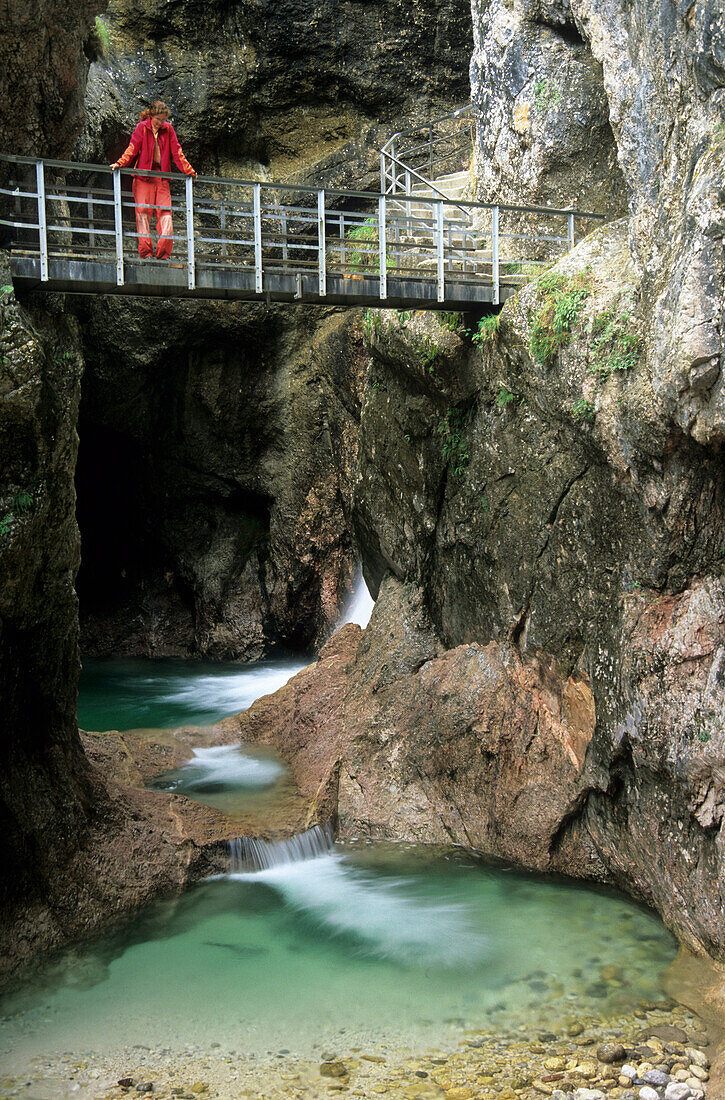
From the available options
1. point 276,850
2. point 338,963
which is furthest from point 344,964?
point 276,850

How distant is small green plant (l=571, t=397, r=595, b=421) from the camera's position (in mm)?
9719

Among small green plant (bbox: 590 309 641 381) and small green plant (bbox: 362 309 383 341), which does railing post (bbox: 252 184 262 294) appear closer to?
small green plant (bbox: 590 309 641 381)

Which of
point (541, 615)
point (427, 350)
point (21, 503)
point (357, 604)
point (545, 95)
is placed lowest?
point (357, 604)

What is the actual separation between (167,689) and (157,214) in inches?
434

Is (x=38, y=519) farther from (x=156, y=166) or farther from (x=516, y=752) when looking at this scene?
(x=516, y=752)

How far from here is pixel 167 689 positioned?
63.9 ft

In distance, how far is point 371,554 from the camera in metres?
15.2

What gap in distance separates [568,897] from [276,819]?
11.6ft

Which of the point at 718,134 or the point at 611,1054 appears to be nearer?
the point at 611,1054

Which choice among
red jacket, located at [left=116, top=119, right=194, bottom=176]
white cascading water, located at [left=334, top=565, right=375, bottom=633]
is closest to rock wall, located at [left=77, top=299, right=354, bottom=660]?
white cascading water, located at [left=334, top=565, right=375, bottom=633]

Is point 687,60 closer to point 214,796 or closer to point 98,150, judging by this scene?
point 214,796

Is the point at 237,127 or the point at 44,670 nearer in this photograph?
the point at 44,670

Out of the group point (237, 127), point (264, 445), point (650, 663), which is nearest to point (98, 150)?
point (237, 127)

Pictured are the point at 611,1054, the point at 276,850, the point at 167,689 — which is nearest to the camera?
the point at 611,1054
